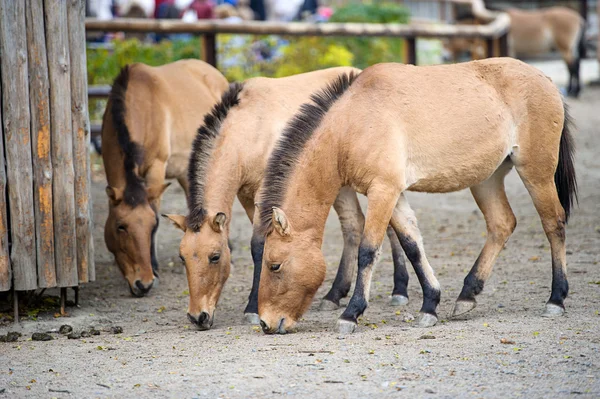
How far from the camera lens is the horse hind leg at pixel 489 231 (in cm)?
573

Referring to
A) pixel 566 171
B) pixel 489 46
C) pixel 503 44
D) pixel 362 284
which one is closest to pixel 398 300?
pixel 362 284

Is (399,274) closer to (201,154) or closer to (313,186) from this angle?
(313,186)

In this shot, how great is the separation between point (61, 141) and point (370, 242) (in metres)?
2.28

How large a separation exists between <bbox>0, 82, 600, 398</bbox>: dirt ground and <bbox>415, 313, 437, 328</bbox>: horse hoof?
0.09 meters

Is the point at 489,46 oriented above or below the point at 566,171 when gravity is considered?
below

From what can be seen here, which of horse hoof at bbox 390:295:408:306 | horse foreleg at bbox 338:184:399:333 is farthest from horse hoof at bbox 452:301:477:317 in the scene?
horse foreleg at bbox 338:184:399:333

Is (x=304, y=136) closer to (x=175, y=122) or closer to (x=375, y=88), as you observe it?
(x=375, y=88)

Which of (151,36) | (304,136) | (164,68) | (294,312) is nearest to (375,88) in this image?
(304,136)

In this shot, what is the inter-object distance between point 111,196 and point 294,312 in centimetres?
234

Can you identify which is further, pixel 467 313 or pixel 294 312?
pixel 467 313

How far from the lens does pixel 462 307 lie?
5.68 meters

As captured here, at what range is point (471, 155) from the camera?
5570 millimetres

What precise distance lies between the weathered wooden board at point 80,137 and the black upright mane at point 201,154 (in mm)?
764

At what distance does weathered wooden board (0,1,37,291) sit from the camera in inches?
217
